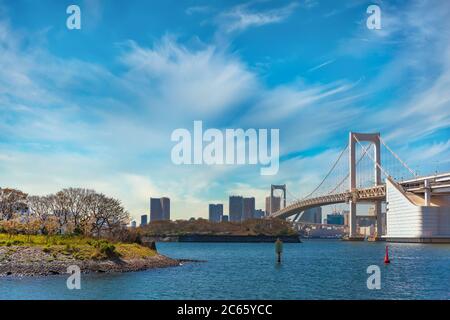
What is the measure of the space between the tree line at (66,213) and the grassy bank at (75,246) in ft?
14.4

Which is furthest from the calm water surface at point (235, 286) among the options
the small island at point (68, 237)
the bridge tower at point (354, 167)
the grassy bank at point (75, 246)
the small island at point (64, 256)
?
the bridge tower at point (354, 167)

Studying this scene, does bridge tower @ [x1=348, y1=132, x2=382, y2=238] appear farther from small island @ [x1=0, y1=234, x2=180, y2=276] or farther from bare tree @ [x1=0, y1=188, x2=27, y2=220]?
small island @ [x1=0, y1=234, x2=180, y2=276]

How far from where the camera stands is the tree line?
53.3 m

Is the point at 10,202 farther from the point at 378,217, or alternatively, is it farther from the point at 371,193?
the point at 378,217

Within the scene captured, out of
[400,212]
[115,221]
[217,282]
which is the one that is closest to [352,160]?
[400,212]

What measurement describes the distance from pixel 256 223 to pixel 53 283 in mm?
142067

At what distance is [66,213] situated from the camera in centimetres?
6012

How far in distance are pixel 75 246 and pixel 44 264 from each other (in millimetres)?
5532

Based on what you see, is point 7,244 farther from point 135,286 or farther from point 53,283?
point 135,286

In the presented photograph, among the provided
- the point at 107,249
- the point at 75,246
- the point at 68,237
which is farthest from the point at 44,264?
the point at 68,237

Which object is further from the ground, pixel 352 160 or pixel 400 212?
pixel 352 160

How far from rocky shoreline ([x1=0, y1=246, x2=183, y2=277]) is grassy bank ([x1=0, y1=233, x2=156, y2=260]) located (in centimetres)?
59

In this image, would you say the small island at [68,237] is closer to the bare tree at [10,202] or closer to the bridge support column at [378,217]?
the bare tree at [10,202]
